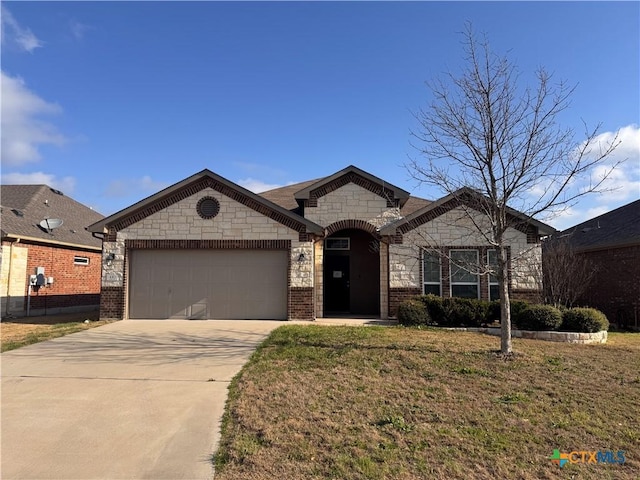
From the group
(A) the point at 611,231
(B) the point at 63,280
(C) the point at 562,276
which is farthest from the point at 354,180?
(B) the point at 63,280

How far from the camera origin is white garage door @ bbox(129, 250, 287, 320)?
13867 mm

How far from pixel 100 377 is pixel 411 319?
26.8ft

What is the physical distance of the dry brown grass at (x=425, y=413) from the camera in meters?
4.07

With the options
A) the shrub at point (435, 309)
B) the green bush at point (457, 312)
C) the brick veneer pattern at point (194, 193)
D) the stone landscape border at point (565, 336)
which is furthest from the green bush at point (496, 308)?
the brick veneer pattern at point (194, 193)

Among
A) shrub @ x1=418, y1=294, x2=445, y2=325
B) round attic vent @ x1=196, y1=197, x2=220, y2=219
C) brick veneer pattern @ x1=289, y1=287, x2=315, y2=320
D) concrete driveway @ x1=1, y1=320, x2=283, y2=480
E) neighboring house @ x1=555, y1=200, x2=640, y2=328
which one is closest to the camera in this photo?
concrete driveway @ x1=1, y1=320, x2=283, y2=480

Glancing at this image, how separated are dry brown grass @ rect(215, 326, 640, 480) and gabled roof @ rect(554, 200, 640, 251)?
8.37 metres

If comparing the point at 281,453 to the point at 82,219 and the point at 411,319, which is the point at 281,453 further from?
the point at 82,219

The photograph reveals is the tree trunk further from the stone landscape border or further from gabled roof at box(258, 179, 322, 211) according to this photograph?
gabled roof at box(258, 179, 322, 211)

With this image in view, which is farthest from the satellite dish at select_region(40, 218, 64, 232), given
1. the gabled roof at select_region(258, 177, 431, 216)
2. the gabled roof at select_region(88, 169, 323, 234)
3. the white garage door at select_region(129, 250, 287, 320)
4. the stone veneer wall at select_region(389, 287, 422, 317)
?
the stone veneer wall at select_region(389, 287, 422, 317)

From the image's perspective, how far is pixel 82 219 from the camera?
2270cm

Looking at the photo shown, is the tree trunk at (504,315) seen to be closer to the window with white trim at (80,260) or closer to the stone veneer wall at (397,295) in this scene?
the stone veneer wall at (397,295)

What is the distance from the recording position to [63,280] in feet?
60.5

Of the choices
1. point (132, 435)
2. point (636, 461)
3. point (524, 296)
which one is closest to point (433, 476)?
point (636, 461)

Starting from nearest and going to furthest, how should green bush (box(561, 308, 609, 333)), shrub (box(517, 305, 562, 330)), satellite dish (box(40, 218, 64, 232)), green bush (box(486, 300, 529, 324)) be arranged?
green bush (box(561, 308, 609, 333))
shrub (box(517, 305, 562, 330))
green bush (box(486, 300, 529, 324))
satellite dish (box(40, 218, 64, 232))
